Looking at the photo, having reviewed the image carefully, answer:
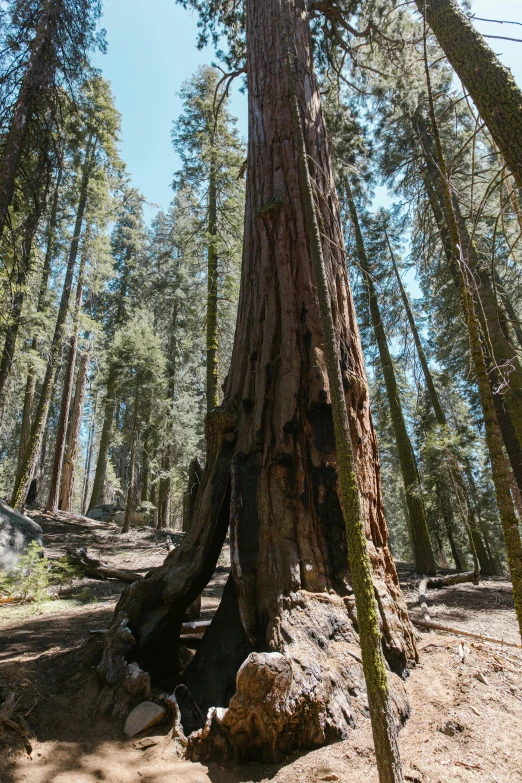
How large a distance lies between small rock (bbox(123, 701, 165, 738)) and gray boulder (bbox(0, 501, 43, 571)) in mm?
5143

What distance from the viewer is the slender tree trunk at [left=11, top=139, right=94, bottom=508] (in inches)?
442

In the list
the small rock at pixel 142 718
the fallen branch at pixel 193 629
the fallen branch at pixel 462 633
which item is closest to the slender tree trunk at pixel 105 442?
the fallen branch at pixel 193 629

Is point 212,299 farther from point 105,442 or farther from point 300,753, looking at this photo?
point 300,753

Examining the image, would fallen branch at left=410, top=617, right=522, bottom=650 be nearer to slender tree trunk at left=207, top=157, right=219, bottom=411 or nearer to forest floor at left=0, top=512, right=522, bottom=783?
forest floor at left=0, top=512, right=522, bottom=783

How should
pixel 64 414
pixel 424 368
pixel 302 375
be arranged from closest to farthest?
pixel 302 375 < pixel 424 368 < pixel 64 414

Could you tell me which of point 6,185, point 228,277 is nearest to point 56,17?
point 6,185

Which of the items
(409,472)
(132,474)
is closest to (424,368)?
(409,472)

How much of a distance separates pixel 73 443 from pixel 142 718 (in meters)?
16.8

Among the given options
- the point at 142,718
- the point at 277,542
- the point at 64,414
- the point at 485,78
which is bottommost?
the point at 142,718

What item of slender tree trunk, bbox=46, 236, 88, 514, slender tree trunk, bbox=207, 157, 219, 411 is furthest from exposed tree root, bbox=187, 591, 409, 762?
slender tree trunk, bbox=46, 236, 88, 514

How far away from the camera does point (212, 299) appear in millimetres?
12102

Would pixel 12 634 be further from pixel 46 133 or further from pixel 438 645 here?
pixel 46 133

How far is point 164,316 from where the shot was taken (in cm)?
2364

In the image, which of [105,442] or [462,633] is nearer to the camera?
[462,633]
